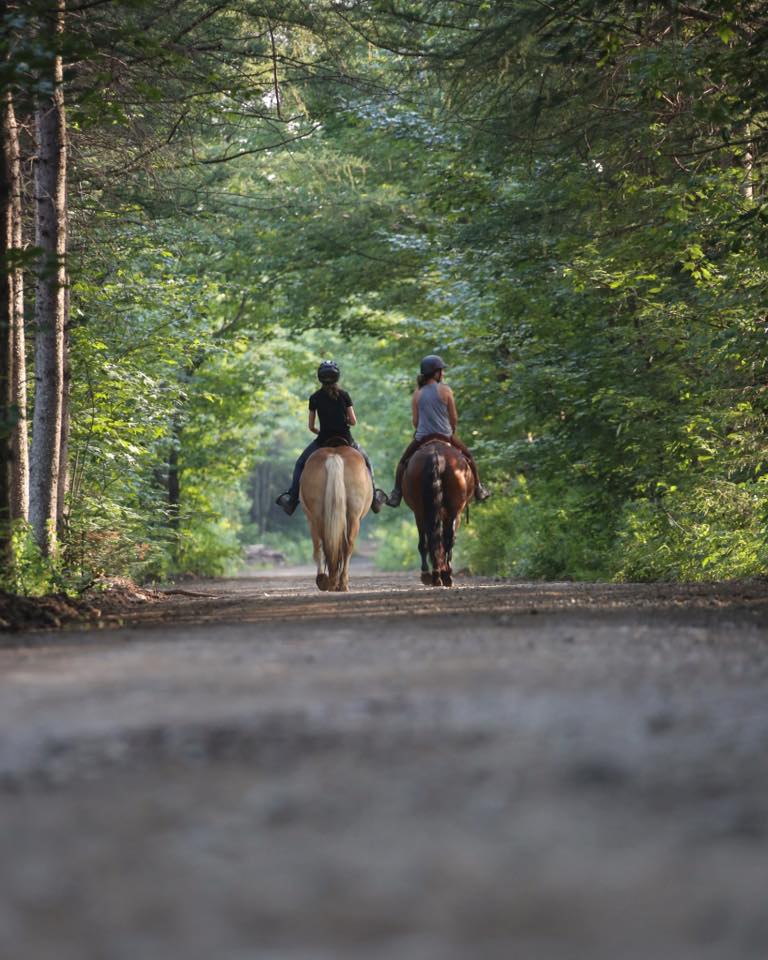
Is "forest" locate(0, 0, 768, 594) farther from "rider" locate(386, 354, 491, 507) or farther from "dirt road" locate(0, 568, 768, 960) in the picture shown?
"dirt road" locate(0, 568, 768, 960)

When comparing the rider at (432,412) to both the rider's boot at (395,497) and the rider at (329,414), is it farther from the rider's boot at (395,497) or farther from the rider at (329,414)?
the rider at (329,414)

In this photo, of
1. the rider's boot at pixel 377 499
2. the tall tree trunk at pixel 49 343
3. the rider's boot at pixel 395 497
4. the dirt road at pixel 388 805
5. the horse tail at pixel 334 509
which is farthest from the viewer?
the rider's boot at pixel 395 497

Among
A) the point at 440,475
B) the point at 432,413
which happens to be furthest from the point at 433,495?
the point at 432,413

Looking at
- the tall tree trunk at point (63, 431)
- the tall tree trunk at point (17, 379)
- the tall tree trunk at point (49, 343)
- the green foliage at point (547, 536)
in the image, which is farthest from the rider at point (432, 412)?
the tall tree trunk at point (17, 379)

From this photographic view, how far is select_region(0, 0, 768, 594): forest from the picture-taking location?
14828 millimetres

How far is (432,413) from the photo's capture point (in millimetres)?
18781

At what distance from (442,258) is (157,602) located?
12.1m

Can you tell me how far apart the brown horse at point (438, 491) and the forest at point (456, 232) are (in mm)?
3094

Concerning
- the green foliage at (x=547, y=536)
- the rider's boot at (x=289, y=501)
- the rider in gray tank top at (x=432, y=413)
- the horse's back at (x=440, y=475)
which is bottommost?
the green foliage at (x=547, y=536)

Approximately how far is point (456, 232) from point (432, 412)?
5.27 meters

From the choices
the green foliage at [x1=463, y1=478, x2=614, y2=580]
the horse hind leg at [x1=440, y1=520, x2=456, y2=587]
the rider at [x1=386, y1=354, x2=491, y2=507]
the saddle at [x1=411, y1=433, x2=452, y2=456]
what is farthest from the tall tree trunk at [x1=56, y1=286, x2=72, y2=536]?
the green foliage at [x1=463, y1=478, x2=614, y2=580]

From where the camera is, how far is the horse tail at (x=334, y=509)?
17812mm

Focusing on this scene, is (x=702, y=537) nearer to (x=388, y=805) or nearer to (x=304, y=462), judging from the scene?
(x=304, y=462)

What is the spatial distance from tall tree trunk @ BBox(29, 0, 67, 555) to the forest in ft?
0.11
